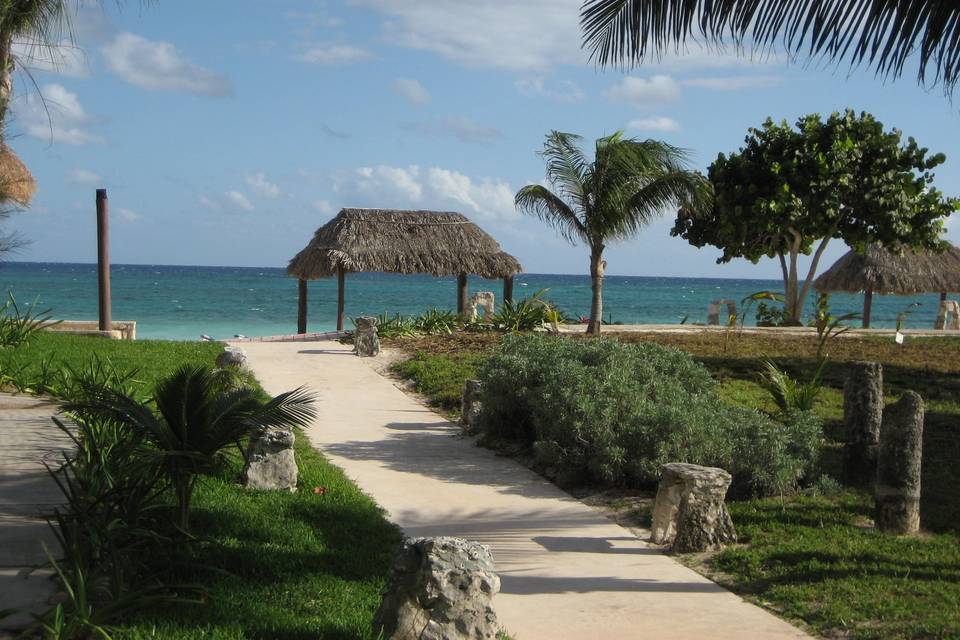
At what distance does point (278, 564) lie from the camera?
541 cm

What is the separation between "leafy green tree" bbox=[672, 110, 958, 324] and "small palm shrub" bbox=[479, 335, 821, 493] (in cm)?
1372

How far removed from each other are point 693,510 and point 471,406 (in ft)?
14.7

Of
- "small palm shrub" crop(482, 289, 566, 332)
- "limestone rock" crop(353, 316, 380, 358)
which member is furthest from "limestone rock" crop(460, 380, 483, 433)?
"small palm shrub" crop(482, 289, 566, 332)

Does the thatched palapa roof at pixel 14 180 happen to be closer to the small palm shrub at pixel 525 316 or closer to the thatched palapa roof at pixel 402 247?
the thatched palapa roof at pixel 402 247

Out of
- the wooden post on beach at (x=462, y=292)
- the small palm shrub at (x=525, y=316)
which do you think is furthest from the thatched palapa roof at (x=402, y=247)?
the small palm shrub at (x=525, y=316)

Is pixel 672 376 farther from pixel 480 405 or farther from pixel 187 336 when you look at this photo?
pixel 187 336

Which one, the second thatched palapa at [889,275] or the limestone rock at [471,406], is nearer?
the limestone rock at [471,406]

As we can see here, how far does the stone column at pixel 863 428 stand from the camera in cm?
834

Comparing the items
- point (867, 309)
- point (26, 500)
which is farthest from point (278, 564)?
point (867, 309)

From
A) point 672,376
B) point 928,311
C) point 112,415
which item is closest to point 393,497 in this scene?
point 112,415

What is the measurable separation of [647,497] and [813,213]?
16.6 meters

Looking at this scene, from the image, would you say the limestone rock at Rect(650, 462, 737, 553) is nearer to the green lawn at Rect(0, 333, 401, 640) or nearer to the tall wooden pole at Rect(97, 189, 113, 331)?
the green lawn at Rect(0, 333, 401, 640)

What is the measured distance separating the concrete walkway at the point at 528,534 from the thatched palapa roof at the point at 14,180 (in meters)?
4.46

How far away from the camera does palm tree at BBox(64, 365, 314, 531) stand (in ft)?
17.4
